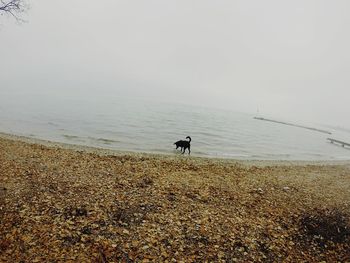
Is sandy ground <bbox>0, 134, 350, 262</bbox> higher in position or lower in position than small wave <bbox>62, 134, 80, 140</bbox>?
higher

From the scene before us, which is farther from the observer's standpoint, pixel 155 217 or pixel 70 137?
pixel 70 137

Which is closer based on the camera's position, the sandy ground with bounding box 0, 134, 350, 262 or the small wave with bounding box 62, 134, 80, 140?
the sandy ground with bounding box 0, 134, 350, 262

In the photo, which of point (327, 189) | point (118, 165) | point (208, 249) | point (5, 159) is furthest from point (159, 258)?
point (327, 189)

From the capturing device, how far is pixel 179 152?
2817 centimetres

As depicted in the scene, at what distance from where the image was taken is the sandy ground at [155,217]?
7.66 m

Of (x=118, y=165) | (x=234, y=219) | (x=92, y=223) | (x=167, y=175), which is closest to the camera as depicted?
(x=92, y=223)

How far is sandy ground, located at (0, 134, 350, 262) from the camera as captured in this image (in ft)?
25.1

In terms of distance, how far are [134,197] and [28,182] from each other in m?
4.72

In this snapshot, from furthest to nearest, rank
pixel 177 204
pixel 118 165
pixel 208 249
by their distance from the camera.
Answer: pixel 118 165 → pixel 177 204 → pixel 208 249

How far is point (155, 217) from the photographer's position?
31.2 ft

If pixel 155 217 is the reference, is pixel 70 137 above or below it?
below

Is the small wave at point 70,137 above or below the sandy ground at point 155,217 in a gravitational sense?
below

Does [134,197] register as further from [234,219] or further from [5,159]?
[5,159]

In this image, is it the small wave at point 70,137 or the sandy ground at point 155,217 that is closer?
the sandy ground at point 155,217
